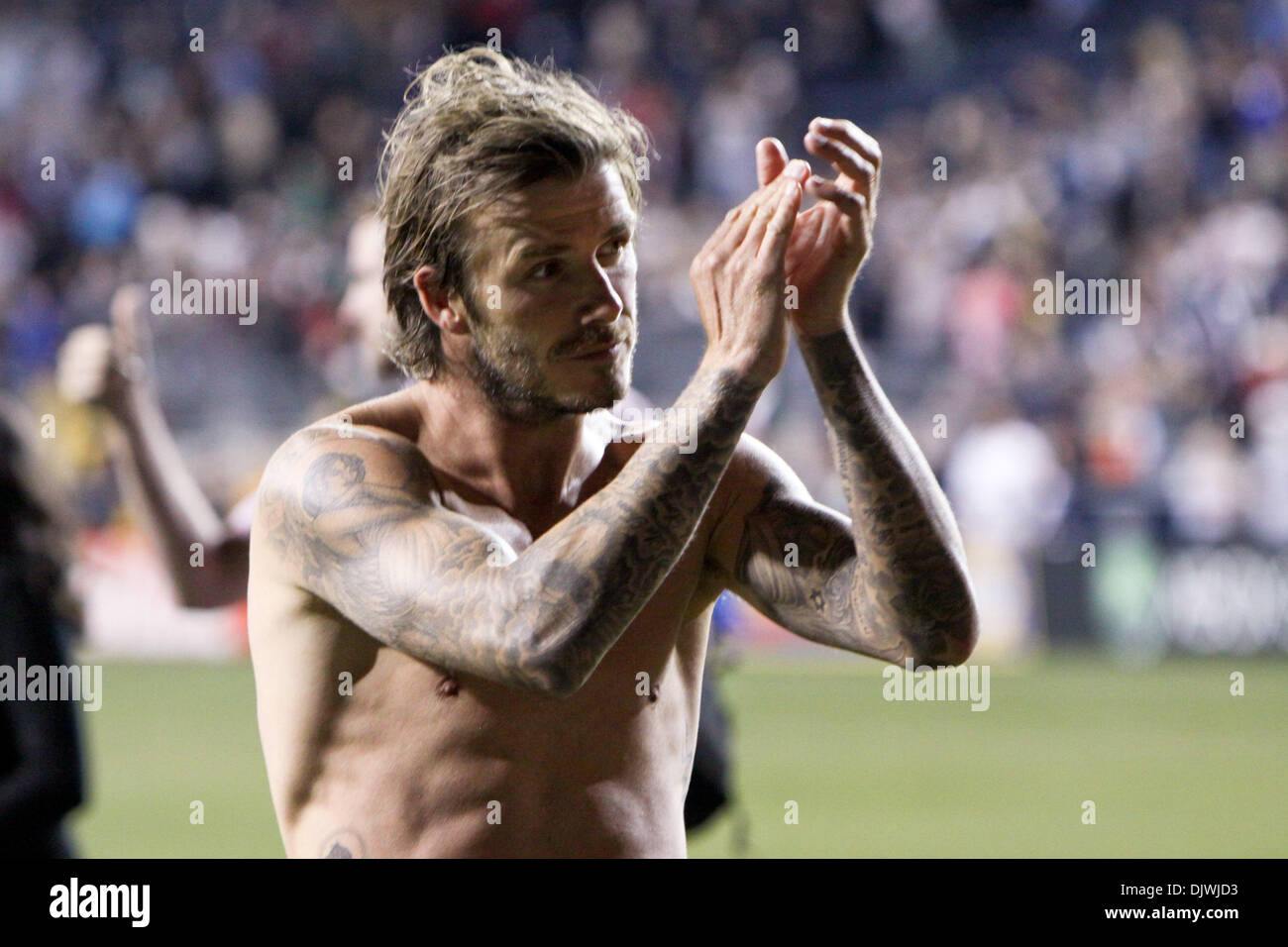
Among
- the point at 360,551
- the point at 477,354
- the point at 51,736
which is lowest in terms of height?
the point at 51,736

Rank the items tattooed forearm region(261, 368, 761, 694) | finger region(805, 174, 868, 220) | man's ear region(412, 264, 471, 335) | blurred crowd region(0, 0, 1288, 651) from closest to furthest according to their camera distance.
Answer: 1. tattooed forearm region(261, 368, 761, 694)
2. finger region(805, 174, 868, 220)
3. man's ear region(412, 264, 471, 335)
4. blurred crowd region(0, 0, 1288, 651)

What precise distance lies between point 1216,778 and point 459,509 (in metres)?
8.05

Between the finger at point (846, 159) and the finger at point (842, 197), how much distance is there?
0.8 inches

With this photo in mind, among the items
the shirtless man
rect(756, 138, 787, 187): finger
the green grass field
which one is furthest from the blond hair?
the green grass field

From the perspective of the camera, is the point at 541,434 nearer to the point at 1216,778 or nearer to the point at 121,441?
the point at 121,441

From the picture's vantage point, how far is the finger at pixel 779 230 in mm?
2951

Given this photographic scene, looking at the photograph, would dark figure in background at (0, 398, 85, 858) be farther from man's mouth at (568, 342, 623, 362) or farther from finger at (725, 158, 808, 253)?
finger at (725, 158, 808, 253)

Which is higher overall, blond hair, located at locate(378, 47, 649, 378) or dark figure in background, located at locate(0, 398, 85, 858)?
blond hair, located at locate(378, 47, 649, 378)

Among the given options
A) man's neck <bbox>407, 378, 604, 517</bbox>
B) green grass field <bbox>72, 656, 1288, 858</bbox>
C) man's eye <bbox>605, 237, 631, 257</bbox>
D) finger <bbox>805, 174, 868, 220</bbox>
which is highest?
finger <bbox>805, 174, 868, 220</bbox>

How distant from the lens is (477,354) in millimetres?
3305

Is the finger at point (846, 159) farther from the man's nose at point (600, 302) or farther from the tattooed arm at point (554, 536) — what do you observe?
the man's nose at point (600, 302)

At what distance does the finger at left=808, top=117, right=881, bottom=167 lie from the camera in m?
3.03

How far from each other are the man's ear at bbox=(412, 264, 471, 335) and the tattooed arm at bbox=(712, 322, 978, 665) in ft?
2.13

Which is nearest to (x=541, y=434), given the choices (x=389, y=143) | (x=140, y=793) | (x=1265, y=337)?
(x=389, y=143)
